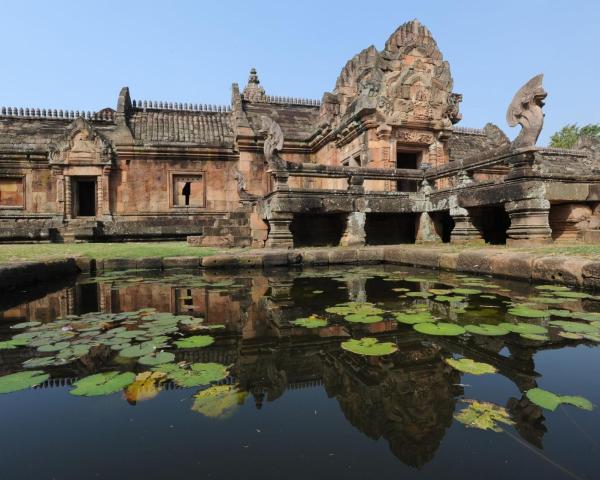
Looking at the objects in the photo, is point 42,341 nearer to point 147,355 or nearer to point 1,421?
point 147,355

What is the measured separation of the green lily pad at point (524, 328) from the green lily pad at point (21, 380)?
100 inches

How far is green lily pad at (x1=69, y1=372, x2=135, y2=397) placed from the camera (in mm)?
1573

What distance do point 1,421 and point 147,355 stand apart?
0.68 metres

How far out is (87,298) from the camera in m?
3.61

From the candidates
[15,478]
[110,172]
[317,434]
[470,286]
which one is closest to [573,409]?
[317,434]

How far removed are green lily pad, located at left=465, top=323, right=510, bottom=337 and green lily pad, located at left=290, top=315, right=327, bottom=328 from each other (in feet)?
3.03

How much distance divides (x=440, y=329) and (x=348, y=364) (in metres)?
0.77

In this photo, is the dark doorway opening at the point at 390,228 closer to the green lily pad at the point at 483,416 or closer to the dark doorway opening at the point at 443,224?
the dark doorway opening at the point at 443,224

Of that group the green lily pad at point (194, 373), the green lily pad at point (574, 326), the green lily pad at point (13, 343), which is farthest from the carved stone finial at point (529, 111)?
the green lily pad at point (13, 343)

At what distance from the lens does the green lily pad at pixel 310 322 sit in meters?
2.48

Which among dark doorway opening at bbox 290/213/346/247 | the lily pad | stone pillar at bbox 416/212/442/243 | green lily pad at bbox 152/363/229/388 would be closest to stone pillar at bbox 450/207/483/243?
stone pillar at bbox 416/212/442/243

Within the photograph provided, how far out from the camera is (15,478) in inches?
41.6

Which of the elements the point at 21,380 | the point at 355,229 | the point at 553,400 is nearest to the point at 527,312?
the point at 553,400

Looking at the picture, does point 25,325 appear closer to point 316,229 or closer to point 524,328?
point 524,328
